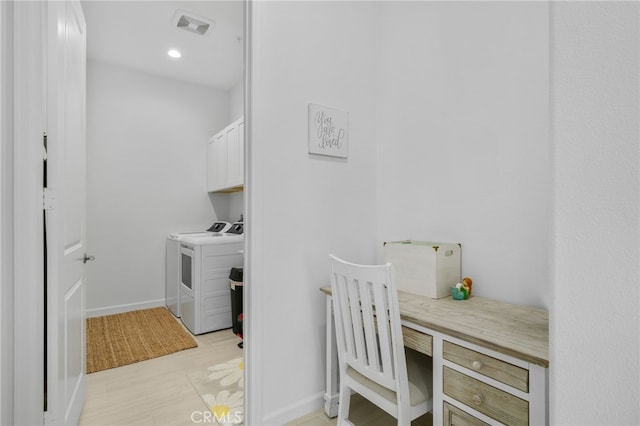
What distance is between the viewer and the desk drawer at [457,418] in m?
1.17

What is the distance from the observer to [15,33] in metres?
1.18

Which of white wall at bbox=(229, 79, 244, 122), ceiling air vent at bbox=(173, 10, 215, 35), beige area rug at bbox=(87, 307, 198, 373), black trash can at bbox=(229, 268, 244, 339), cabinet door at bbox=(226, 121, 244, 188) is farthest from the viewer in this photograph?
white wall at bbox=(229, 79, 244, 122)

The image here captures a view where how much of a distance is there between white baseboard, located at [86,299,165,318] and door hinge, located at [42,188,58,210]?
9.30ft

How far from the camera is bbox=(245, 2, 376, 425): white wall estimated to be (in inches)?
66.0

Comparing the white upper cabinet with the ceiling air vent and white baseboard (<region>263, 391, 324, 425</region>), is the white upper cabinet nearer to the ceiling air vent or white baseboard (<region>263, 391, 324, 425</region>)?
the ceiling air vent

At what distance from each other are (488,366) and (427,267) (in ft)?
1.93

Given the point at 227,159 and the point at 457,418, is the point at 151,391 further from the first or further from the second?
the point at 227,159

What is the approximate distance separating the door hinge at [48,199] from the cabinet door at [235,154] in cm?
200

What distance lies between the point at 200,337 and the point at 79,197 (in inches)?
69.7

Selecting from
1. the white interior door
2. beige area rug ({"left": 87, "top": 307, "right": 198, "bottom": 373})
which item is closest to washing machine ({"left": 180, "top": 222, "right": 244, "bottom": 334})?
beige area rug ({"left": 87, "top": 307, "right": 198, "bottom": 373})

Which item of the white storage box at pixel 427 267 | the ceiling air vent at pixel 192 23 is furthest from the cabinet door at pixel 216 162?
the white storage box at pixel 427 267

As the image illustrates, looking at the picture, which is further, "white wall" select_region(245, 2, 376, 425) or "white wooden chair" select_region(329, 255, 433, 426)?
"white wall" select_region(245, 2, 376, 425)

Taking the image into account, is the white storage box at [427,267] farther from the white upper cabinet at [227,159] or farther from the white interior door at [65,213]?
the white upper cabinet at [227,159]

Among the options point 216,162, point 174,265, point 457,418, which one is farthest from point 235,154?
point 457,418
